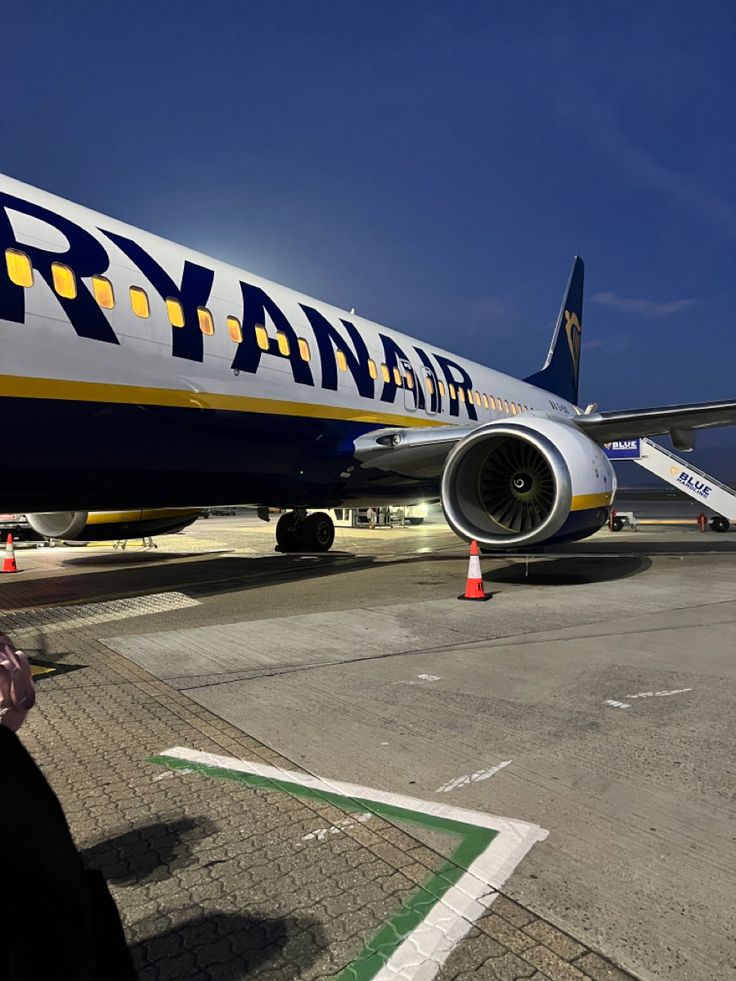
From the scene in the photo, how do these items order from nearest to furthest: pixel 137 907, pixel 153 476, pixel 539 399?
pixel 137 907 → pixel 153 476 → pixel 539 399

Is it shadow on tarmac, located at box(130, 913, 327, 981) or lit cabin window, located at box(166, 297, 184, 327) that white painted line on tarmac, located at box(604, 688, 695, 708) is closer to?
shadow on tarmac, located at box(130, 913, 327, 981)

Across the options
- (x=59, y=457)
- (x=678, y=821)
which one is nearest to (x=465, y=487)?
(x=59, y=457)

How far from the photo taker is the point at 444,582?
8.97 metres

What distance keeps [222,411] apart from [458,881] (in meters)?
5.95

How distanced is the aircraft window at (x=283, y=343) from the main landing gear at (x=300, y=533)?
20.0 feet

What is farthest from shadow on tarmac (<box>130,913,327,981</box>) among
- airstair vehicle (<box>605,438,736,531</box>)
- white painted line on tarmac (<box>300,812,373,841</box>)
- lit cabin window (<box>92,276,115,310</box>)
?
airstair vehicle (<box>605,438,736,531</box>)

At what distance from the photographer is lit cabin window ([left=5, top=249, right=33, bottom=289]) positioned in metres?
5.45

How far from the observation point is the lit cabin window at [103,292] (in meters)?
6.16

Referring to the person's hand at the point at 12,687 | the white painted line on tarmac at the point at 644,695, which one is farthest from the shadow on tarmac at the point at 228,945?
the white painted line on tarmac at the point at 644,695

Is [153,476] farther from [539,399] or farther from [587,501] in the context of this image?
[539,399]

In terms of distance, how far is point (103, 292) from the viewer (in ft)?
20.4

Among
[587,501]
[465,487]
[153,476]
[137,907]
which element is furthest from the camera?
[465,487]

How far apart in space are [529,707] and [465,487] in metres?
5.13

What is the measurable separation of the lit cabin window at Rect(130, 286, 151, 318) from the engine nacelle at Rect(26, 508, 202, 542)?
453 cm
